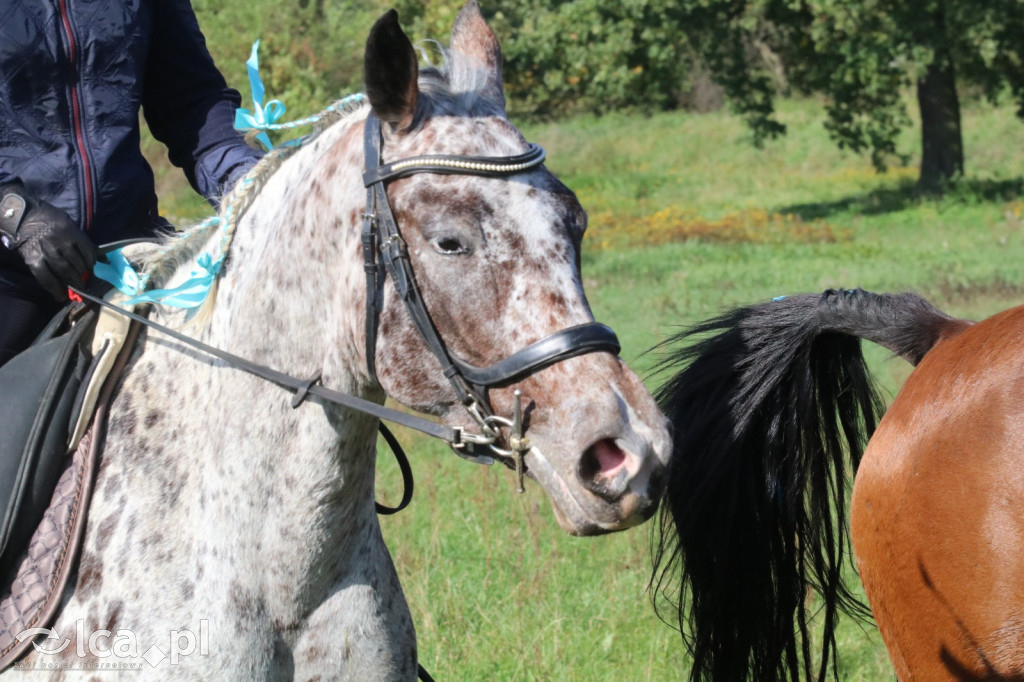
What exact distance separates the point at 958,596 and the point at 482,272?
5.27 ft

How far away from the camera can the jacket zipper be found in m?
2.47

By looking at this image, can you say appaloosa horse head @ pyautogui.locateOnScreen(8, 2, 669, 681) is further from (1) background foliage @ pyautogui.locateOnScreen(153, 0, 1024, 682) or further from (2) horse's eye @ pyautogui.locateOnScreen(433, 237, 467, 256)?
(1) background foliage @ pyautogui.locateOnScreen(153, 0, 1024, 682)

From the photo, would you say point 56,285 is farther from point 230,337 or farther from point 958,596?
point 958,596

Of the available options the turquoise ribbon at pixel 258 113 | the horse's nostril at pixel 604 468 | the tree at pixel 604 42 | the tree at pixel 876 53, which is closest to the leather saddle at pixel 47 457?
the turquoise ribbon at pixel 258 113

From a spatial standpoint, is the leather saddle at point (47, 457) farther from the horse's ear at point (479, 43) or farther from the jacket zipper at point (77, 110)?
the horse's ear at point (479, 43)

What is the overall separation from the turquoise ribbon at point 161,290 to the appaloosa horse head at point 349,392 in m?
0.04

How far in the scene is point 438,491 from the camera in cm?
589

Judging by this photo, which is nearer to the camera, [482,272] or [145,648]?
[482,272]

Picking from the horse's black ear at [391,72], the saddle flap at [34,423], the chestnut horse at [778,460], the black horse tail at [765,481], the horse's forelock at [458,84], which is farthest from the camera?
the black horse tail at [765,481]

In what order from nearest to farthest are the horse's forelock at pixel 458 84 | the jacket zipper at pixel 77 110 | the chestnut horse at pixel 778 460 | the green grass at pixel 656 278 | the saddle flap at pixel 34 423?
the horse's forelock at pixel 458 84 → the saddle flap at pixel 34 423 → the jacket zipper at pixel 77 110 → the chestnut horse at pixel 778 460 → the green grass at pixel 656 278

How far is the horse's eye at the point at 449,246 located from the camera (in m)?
1.97

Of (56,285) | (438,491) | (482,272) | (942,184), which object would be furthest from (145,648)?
(942,184)

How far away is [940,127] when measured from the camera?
21656mm

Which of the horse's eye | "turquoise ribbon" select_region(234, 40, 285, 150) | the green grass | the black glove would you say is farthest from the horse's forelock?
the green grass
